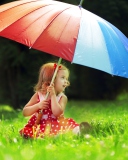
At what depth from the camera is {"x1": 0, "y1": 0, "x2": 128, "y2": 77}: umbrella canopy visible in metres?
4.50

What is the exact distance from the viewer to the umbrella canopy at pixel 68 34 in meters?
4.50

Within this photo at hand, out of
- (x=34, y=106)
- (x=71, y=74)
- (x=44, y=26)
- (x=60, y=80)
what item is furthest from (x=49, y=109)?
(x=71, y=74)

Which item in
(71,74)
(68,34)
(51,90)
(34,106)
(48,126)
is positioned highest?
(68,34)

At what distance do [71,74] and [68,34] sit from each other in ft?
25.1

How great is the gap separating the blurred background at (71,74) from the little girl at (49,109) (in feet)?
21.3

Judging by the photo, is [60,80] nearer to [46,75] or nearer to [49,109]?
[46,75]

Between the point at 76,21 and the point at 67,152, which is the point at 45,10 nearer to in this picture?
the point at 76,21

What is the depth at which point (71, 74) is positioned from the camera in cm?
1226

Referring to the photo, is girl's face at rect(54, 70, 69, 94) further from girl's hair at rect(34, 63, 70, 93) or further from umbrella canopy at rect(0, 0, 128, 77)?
umbrella canopy at rect(0, 0, 128, 77)

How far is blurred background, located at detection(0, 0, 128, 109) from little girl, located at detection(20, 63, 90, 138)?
21.3ft

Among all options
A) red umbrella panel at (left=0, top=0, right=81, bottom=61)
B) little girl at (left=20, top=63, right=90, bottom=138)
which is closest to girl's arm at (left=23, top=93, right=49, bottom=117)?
little girl at (left=20, top=63, right=90, bottom=138)

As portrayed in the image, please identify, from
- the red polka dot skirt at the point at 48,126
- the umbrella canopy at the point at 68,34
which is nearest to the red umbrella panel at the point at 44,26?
the umbrella canopy at the point at 68,34

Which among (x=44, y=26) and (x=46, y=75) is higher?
(x=44, y=26)

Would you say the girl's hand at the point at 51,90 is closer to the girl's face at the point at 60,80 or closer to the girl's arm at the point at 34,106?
the girl's arm at the point at 34,106
